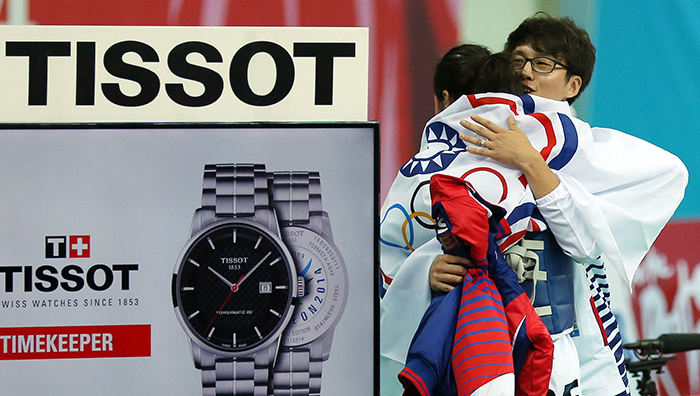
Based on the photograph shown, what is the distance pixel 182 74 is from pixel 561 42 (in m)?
0.90

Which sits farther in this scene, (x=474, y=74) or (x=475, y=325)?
(x=474, y=74)

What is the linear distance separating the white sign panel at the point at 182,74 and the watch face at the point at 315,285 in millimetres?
190

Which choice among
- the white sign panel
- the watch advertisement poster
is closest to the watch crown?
the watch advertisement poster

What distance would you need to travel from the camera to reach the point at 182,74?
3.23 ft

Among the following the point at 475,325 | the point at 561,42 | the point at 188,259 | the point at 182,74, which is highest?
the point at 561,42

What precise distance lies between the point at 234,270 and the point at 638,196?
32.1 inches

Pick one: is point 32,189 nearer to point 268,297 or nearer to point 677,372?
point 268,297

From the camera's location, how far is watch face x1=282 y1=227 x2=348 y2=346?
2.97 ft

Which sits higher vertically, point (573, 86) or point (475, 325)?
point (573, 86)

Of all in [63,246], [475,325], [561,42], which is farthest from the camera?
[561,42]

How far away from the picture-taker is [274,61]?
97 centimetres

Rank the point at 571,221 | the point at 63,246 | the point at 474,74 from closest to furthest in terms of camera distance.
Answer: the point at 63,246
the point at 571,221
the point at 474,74

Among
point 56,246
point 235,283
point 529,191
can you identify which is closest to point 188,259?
point 235,283

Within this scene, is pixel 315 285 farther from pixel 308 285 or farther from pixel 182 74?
pixel 182 74
